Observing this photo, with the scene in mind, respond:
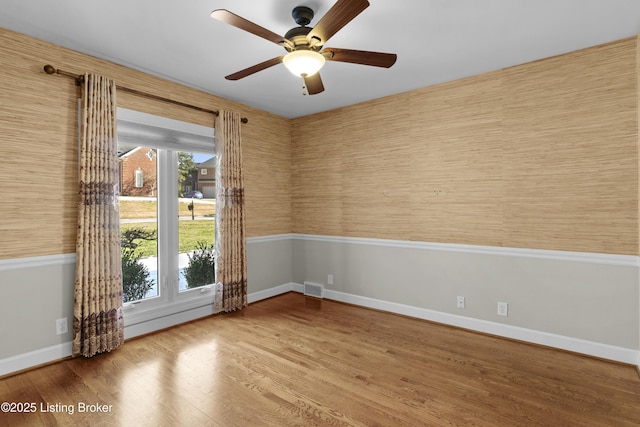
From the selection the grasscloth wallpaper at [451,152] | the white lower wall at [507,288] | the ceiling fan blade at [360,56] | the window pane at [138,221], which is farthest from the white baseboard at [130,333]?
the ceiling fan blade at [360,56]

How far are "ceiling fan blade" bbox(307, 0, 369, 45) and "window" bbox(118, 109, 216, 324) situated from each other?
7.33 ft

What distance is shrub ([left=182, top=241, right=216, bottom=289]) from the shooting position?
13.2 ft

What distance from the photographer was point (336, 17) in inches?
73.2

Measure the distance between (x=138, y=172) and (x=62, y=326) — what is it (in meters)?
1.62

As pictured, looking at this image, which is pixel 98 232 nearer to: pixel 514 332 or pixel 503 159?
pixel 503 159

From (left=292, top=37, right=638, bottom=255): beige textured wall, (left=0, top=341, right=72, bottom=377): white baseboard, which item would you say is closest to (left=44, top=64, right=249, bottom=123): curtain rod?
(left=292, top=37, right=638, bottom=255): beige textured wall

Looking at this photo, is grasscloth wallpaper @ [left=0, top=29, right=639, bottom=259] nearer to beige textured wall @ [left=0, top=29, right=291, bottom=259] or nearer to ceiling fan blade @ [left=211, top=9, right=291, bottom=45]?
beige textured wall @ [left=0, top=29, right=291, bottom=259]

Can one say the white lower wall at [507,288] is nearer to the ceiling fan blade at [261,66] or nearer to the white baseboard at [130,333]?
the white baseboard at [130,333]

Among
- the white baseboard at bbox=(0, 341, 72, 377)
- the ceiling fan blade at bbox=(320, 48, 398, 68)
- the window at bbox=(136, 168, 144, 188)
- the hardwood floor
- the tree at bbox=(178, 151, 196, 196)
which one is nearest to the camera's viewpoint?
the hardwood floor

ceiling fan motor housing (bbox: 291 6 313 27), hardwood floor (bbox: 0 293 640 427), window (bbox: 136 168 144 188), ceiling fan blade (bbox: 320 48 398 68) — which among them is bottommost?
hardwood floor (bbox: 0 293 640 427)

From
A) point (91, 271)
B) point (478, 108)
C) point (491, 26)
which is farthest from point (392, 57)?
point (91, 271)

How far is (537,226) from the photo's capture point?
3146 mm

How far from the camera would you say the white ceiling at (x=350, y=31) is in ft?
7.54

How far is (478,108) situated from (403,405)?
9.83 ft
